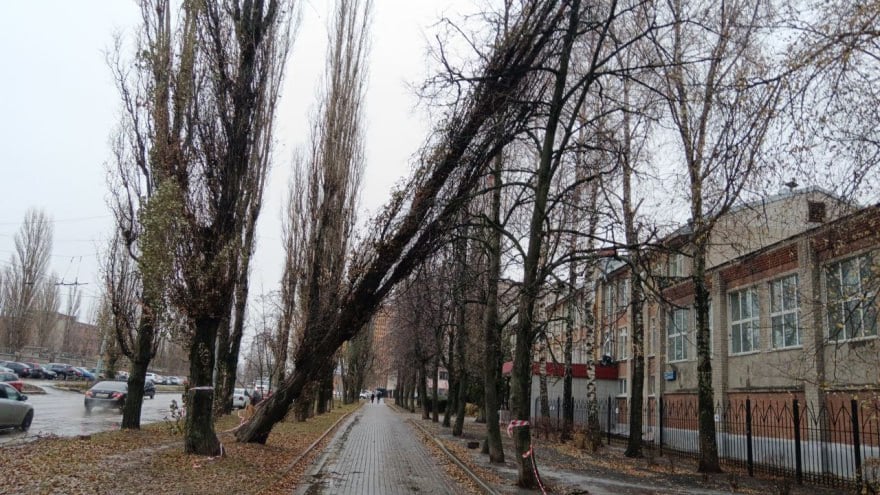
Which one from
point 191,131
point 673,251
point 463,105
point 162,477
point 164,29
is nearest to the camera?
point 162,477

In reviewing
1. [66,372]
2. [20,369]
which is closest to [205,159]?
[20,369]

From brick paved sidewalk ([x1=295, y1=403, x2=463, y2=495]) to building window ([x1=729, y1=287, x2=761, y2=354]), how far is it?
11.2 metres

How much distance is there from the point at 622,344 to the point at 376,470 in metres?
23.2

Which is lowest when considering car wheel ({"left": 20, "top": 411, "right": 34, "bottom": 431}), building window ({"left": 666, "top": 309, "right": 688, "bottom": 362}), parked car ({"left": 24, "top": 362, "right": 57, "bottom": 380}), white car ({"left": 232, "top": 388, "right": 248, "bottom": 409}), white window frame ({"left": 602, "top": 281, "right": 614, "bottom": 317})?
white car ({"left": 232, "top": 388, "right": 248, "bottom": 409})

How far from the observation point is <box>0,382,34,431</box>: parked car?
53.5ft

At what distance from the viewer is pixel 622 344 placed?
34.8 meters

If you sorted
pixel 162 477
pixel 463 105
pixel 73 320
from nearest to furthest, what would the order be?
pixel 162 477
pixel 463 105
pixel 73 320

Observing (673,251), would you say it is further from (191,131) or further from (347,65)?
(347,65)

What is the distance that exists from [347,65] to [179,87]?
38.1 ft

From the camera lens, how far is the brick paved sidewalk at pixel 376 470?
11.8 meters

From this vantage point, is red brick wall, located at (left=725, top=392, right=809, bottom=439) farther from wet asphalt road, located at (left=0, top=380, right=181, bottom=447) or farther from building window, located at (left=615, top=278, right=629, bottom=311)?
wet asphalt road, located at (left=0, top=380, right=181, bottom=447)

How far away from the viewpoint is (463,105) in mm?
11789

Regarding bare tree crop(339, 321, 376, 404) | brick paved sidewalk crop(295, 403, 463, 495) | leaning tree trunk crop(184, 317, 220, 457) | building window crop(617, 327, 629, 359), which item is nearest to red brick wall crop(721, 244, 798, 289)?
brick paved sidewalk crop(295, 403, 463, 495)

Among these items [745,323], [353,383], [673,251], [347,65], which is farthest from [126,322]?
[353,383]
